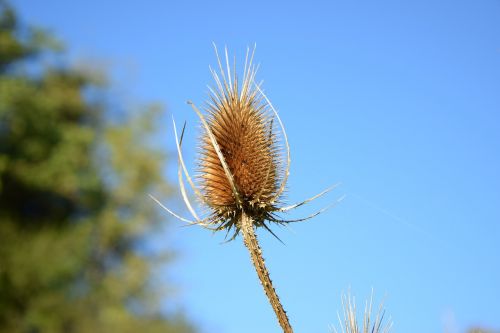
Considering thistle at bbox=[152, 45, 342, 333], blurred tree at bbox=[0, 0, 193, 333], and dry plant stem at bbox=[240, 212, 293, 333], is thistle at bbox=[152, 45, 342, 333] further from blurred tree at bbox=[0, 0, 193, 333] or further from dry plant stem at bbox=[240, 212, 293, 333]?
blurred tree at bbox=[0, 0, 193, 333]

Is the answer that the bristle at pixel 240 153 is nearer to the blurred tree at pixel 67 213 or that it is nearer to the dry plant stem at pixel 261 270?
the dry plant stem at pixel 261 270

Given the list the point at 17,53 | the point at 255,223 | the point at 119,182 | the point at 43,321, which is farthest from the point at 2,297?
the point at 255,223

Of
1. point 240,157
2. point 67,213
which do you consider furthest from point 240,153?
point 67,213

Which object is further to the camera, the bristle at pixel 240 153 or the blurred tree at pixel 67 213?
the blurred tree at pixel 67 213

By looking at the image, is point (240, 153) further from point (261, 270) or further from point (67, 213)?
point (67, 213)

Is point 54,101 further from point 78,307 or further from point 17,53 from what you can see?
point 78,307

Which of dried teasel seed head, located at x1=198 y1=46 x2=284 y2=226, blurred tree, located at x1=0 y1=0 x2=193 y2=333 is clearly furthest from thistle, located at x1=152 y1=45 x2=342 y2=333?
blurred tree, located at x1=0 y1=0 x2=193 y2=333

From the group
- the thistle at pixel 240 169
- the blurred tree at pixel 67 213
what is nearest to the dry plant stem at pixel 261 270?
the thistle at pixel 240 169

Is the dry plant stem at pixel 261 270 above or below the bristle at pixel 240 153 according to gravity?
below
